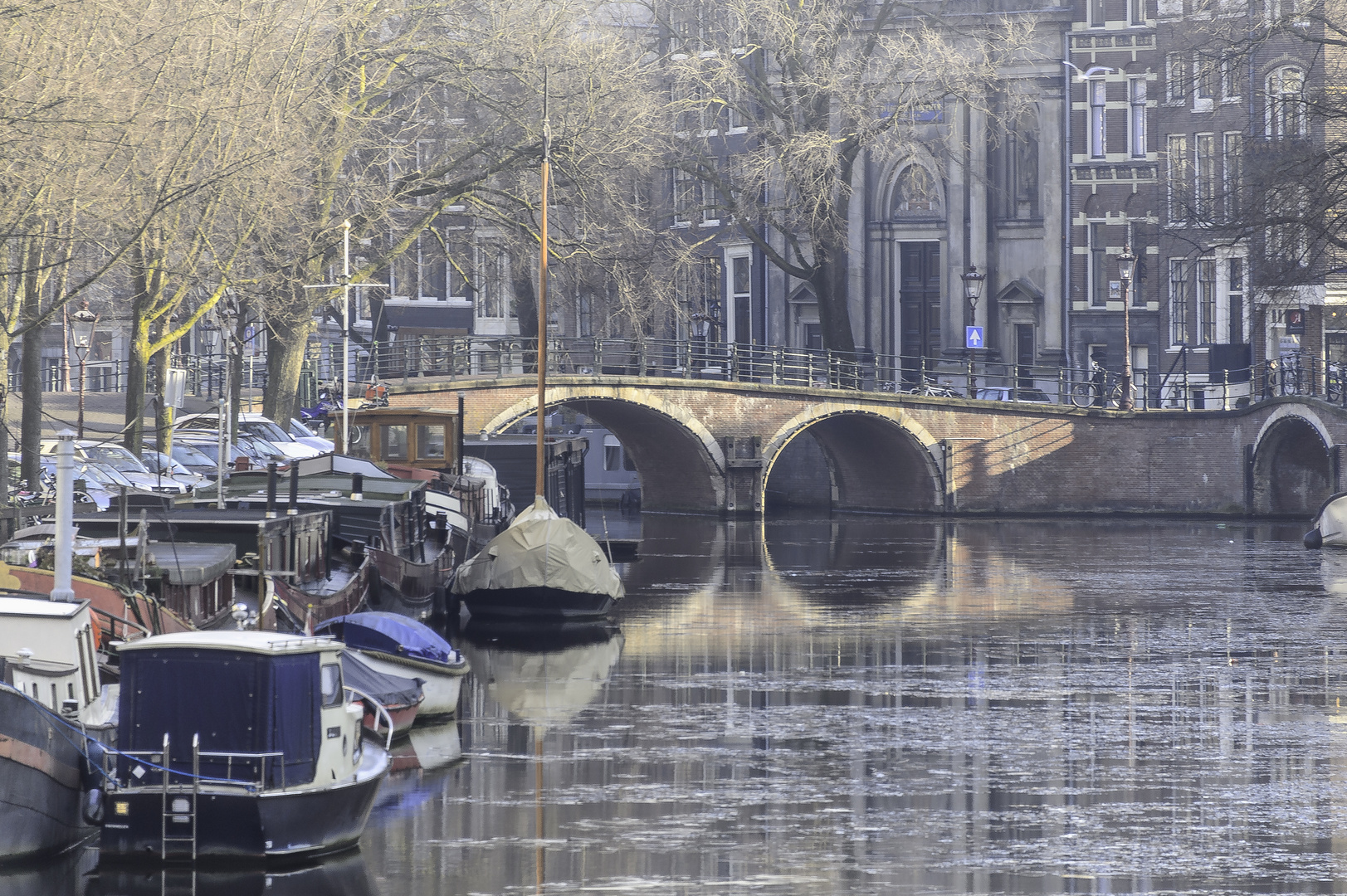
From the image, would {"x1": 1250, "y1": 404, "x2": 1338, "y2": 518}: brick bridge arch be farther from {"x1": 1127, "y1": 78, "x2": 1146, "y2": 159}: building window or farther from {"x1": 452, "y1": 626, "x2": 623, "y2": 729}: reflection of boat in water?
{"x1": 452, "y1": 626, "x2": 623, "y2": 729}: reflection of boat in water

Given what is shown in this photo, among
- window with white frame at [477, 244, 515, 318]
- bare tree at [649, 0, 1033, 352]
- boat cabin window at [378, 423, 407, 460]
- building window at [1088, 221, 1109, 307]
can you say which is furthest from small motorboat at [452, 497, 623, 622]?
building window at [1088, 221, 1109, 307]

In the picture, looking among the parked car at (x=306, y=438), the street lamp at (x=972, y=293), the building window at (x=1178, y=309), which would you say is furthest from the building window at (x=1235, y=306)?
the parked car at (x=306, y=438)

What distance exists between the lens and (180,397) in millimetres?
23750

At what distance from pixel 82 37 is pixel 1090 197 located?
123 ft

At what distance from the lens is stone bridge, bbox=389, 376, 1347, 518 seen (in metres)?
47.2

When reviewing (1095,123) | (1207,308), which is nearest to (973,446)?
(1207,308)

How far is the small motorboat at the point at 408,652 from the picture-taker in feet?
62.4

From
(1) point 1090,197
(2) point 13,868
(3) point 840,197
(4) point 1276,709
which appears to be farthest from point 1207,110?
(2) point 13,868

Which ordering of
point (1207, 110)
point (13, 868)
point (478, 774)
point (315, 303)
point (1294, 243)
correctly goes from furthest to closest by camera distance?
1. point (1207, 110)
2. point (315, 303)
3. point (1294, 243)
4. point (478, 774)
5. point (13, 868)

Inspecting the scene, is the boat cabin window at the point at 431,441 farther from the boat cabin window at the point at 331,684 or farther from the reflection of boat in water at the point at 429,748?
the boat cabin window at the point at 331,684

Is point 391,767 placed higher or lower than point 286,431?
lower

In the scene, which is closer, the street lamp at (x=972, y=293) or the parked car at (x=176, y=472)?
the parked car at (x=176, y=472)

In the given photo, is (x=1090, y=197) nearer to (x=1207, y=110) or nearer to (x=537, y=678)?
(x=1207, y=110)

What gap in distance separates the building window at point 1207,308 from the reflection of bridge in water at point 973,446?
253cm
